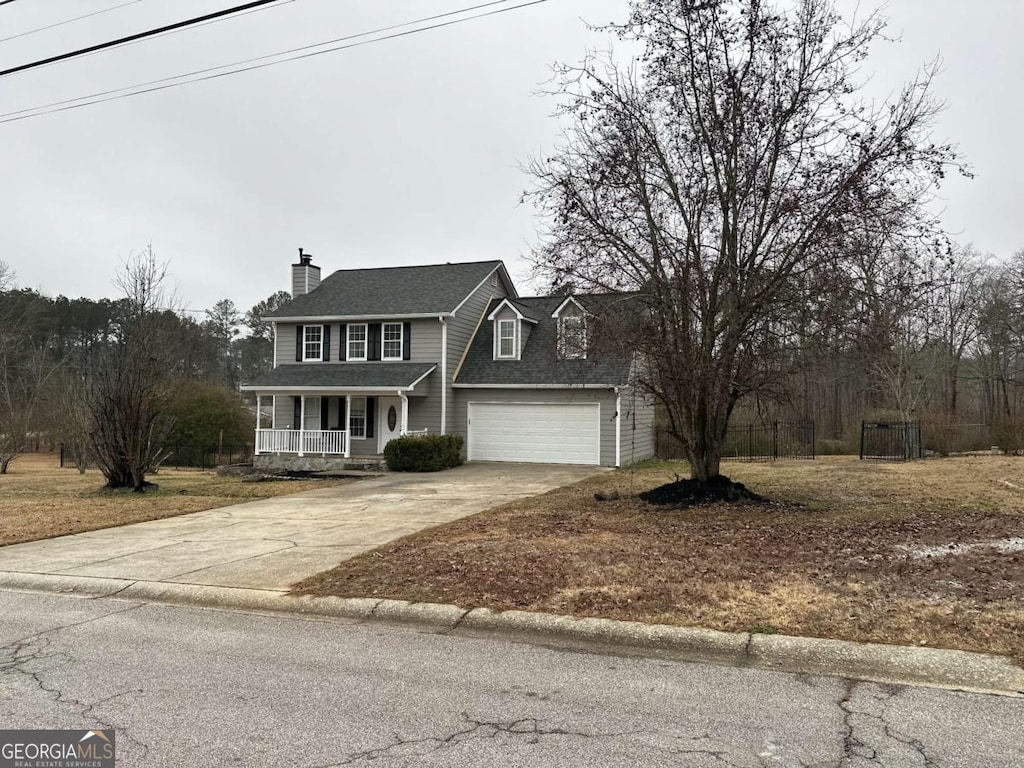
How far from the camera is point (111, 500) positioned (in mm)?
14547

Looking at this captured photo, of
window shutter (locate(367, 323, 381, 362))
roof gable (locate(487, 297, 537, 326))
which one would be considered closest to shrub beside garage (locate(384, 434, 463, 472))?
window shutter (locate(367, 323, 381, 362))

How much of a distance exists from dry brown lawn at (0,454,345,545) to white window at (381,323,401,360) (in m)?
6.83

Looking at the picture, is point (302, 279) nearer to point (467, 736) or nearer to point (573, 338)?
point (573, 338)

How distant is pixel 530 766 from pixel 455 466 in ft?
61.9

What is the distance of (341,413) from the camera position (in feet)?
80.4

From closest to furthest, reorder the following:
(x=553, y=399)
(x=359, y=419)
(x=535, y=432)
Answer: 1. (x=553, y=399)
2. (x=535, y=432)
3. (x=359, y=419)

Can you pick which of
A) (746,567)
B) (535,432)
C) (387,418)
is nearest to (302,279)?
(387,418)

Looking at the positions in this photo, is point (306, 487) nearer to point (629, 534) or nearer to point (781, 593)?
point (629, 534)

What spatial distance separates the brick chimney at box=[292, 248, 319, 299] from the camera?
27.3 metres

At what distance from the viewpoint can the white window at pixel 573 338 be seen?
1238cm

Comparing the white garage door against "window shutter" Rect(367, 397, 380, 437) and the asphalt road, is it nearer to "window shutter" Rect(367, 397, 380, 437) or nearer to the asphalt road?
"window shutter" Rect(367, 397, 380, 437)

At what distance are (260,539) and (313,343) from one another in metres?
16.8

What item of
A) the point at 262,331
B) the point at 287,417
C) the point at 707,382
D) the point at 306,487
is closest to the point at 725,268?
the point at 707,382

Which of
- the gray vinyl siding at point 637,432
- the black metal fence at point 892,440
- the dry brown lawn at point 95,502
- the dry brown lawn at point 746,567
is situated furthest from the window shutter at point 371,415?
the black metal fence at point 892,440
